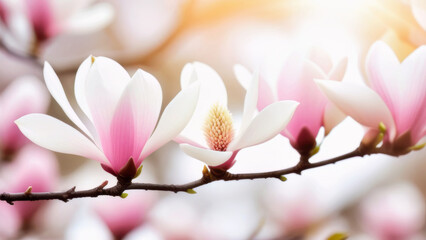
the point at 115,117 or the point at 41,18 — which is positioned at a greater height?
the point at 41,18

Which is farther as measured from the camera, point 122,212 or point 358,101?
point 122,212

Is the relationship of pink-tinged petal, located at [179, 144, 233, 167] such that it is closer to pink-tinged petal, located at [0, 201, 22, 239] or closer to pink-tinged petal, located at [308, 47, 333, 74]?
pink-tinged petal, located at [308, 47, 333, 74]

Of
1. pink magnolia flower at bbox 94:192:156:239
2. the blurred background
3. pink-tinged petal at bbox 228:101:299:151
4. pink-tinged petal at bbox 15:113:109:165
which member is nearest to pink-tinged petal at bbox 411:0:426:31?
the blurred background

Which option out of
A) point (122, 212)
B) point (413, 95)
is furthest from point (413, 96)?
point (122, 212)

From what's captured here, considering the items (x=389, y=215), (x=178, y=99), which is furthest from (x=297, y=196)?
(x=178, y=99)

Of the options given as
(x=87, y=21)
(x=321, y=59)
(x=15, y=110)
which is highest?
(x=87, y=21)

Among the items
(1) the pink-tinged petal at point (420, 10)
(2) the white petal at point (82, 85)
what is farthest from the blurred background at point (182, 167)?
(2) the white petal at point (82, 85)

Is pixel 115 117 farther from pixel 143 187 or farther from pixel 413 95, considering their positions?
pixel 413 95
